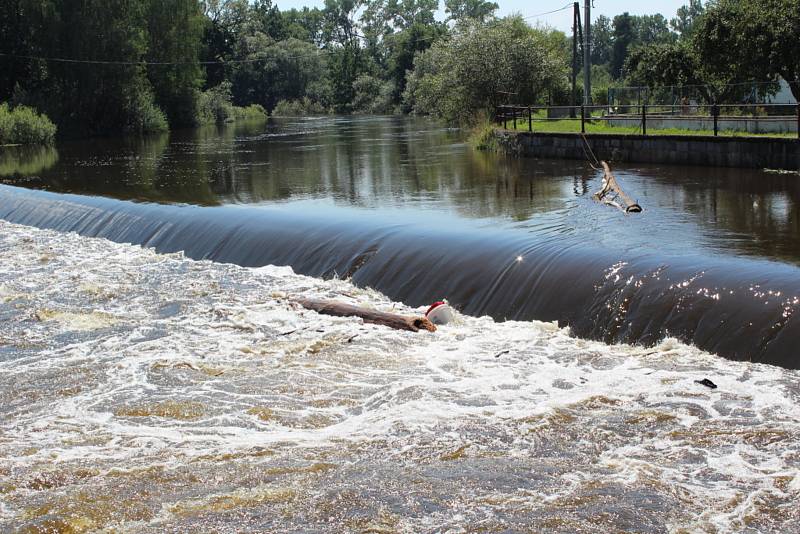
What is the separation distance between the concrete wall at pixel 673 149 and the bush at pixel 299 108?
7452cm

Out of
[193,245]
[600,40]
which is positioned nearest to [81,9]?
[193,245]

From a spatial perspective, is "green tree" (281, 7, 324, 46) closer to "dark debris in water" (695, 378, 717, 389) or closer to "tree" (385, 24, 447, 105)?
"tree" (385, 24, 447, 105)

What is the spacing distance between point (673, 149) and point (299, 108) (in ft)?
275

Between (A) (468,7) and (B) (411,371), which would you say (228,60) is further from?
(B) (411,371)

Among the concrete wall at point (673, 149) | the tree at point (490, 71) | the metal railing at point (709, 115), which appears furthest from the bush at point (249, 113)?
the concrete wall at point (673, 149)

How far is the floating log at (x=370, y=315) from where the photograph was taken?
405 inches

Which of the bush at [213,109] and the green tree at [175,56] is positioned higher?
the green tree at [175,56]

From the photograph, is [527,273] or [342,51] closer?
[527,273]

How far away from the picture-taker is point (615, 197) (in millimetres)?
17375

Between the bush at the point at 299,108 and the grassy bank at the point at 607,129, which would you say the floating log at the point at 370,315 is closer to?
the grassy bank at the point at 607,129

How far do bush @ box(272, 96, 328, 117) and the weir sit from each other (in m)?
85.6

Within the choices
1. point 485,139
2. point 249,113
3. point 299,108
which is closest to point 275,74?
point 299,108

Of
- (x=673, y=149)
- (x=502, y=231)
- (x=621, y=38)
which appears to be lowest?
(x=502, y=231)

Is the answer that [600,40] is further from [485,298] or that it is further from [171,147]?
[485,298]
